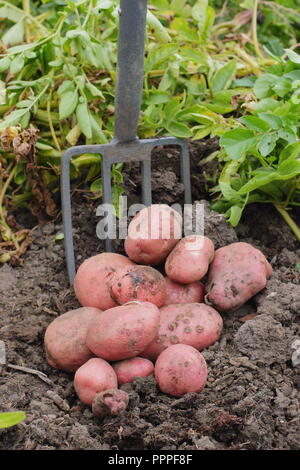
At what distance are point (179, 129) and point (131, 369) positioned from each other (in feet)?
2.74

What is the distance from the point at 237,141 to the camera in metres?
1.87

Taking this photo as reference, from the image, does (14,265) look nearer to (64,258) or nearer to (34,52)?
(64,258)

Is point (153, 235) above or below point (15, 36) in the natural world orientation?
below

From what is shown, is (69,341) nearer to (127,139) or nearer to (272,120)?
(127,139)

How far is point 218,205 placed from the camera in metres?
2.04

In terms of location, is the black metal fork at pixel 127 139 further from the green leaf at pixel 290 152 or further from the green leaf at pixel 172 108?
the green leaf at pixel 290 152

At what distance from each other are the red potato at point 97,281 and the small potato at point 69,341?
0.18ft

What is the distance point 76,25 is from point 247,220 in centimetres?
78

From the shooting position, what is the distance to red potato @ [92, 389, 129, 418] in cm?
143

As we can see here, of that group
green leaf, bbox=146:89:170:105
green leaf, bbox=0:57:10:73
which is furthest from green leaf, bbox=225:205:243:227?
green leaf, bbox=0:57:10:73

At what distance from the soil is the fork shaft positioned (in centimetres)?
22

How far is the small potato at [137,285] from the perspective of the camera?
5.36 feet

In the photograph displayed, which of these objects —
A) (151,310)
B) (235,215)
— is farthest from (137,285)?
(235,215)
